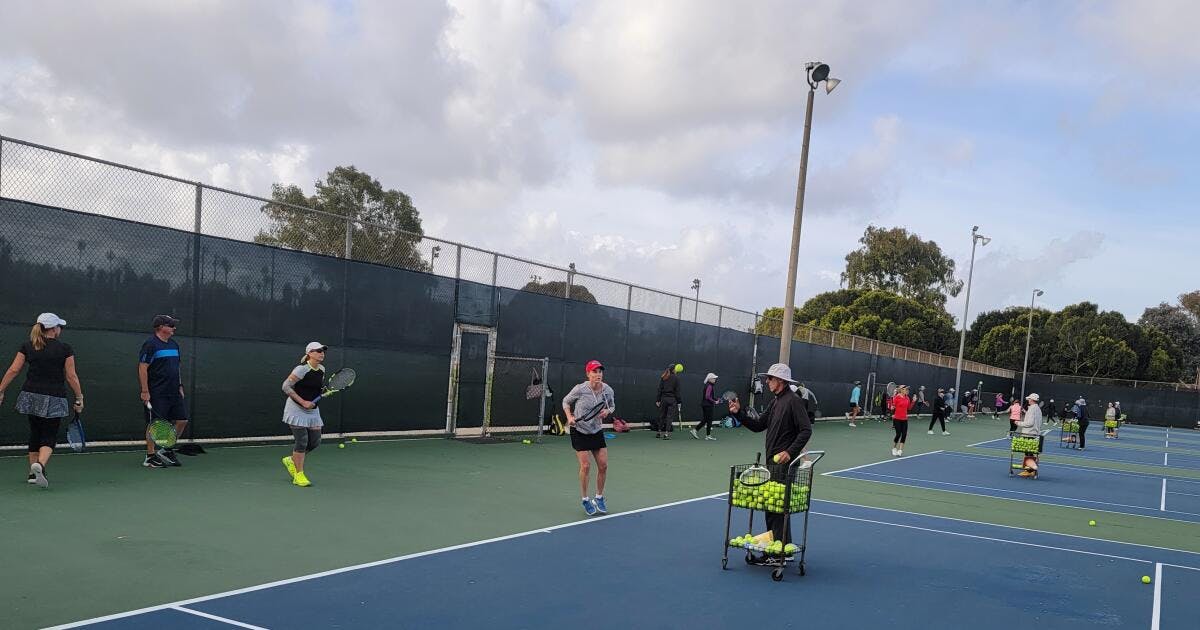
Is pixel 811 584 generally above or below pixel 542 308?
below

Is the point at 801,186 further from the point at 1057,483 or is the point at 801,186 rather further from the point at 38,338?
the point at 38,338

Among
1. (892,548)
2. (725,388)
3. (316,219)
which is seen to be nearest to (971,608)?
(892,548)

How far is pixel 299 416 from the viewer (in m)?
10.3

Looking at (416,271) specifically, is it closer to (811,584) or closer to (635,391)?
(635,391)

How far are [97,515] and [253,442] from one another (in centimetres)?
572

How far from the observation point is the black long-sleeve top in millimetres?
7910

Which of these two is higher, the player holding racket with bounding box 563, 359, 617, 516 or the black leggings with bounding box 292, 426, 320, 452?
the player holding racket with bounding box 563, 359, 617, 516

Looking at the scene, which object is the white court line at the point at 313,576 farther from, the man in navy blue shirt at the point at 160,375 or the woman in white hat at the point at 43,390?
the man in navy blue shirt at the point at 160,375

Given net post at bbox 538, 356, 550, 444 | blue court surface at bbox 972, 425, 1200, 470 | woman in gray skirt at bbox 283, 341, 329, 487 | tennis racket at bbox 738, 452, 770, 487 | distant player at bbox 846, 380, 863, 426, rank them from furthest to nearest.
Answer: distant player at bbox 846, 380, 863, 426 → blue court surface at bbox 972, 425, 1200, 470 → net post at bbox 538, 356, 550, 444 → woman in gray skirt at bbox 283, 341, 329, 487 → tennis racket at bbox 738, 452, 770, 487

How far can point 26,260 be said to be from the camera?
36.6 ft

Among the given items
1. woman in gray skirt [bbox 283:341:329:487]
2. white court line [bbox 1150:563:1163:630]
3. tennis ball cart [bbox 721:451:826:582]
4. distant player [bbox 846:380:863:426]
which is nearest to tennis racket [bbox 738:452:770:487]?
tennis ball cart [bbox 721:451:826:582]

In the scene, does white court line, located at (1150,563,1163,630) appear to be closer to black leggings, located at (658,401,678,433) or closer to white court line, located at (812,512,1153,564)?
white court line, located at (812,512,1153,564)

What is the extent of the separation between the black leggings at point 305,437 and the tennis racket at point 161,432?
1.70 meters

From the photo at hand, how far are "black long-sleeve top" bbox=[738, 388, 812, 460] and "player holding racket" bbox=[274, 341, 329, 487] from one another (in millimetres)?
5109
